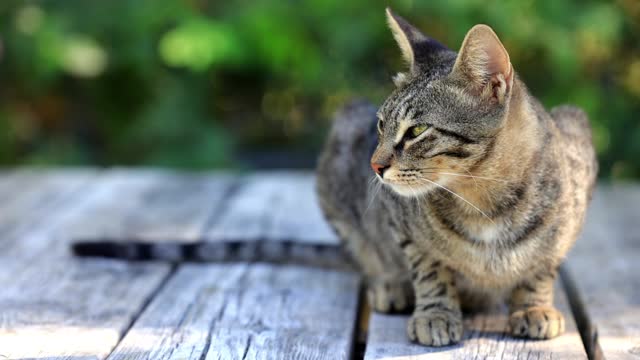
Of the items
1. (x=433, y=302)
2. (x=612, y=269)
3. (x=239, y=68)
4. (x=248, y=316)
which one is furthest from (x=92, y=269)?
(x=239, y=68)

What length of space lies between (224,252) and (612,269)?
4.42 feet

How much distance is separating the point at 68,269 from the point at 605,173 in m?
3.08

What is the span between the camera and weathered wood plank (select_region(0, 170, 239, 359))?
2748 millimetres

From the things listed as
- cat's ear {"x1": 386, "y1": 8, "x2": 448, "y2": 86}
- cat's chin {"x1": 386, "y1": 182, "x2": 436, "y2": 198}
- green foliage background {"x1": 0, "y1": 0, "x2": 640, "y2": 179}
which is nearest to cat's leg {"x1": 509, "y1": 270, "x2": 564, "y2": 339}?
cat's chin {"x1": 386, "y1": 182, "x2": 436, "y2": 198}

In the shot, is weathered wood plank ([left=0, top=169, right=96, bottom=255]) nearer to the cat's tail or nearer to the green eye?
the cat's tail

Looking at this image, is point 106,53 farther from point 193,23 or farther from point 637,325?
point 637,325

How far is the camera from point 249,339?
8.91ft

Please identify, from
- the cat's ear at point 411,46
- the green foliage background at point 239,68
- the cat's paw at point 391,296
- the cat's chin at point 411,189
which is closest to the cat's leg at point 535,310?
the cat's paw at point 391,296

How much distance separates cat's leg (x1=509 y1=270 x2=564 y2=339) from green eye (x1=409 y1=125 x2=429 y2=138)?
57 centimetres

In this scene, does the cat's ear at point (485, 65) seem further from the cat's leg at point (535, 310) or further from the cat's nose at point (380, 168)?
the cat's leg at point (535, 310)

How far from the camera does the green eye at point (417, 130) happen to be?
2566mm

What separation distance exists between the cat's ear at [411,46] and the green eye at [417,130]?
21 cm

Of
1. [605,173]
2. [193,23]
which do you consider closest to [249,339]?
[193,23]

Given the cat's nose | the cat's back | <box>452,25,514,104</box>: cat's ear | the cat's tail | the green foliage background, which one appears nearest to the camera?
<box>452,25,514,104</box>: cat's ear
